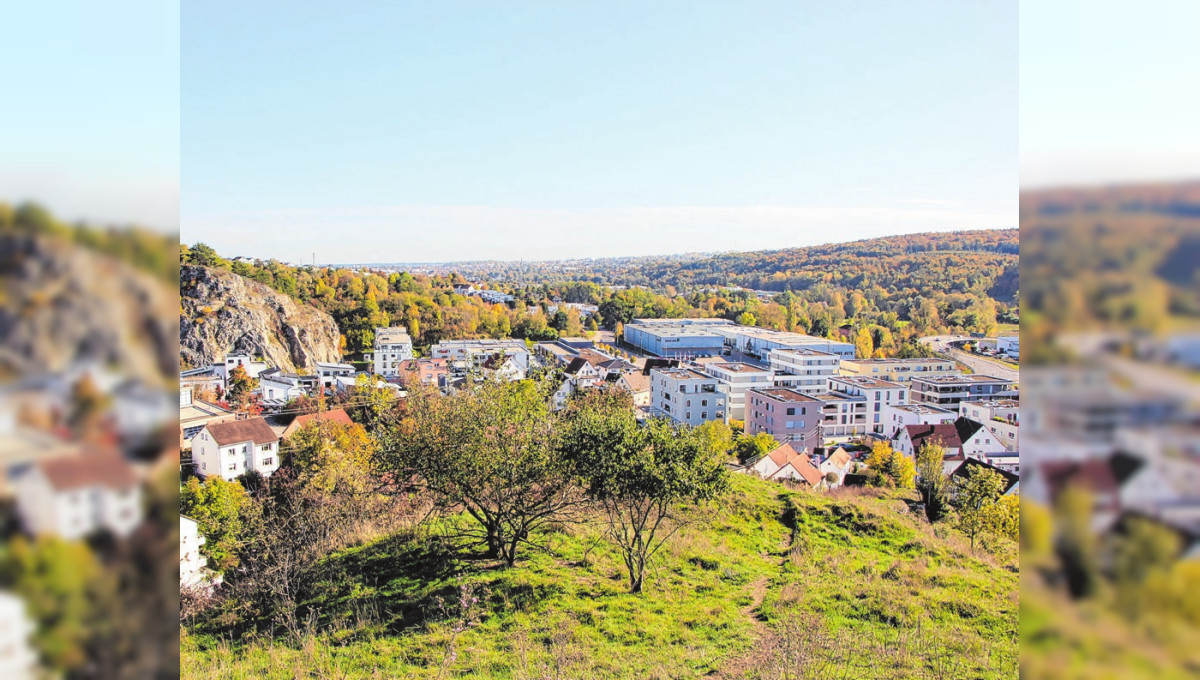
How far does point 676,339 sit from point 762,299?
25.9 m

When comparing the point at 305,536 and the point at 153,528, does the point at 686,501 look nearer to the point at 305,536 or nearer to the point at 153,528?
the point at 305,536

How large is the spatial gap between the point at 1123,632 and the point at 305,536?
7.24 m

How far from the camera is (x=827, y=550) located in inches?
286

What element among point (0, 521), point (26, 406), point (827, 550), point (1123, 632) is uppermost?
point (26, 406)

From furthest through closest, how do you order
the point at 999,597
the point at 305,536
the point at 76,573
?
the point at 305,536 < the point at 999,597 < the point at 76,573

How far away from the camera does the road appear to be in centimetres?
3222

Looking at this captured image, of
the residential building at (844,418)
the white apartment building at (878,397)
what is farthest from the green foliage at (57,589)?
the white apartment building at (878,397)

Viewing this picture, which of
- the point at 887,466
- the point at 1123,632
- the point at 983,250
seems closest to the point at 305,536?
the point at 1123,632

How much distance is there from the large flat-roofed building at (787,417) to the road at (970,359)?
7434 mm

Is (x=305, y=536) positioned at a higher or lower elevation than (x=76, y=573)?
lower

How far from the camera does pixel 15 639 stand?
102 centimetres

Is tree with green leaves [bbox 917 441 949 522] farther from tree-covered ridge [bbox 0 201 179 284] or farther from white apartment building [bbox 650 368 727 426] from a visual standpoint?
white apartment building [bbox 650 368 727 426]

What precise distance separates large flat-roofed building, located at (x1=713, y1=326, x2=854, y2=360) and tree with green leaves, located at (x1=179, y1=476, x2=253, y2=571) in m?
34.8

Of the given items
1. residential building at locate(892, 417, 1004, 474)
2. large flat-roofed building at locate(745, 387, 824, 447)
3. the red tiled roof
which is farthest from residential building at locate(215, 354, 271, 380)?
residential building at locate(892, 417, 1004, 474)
